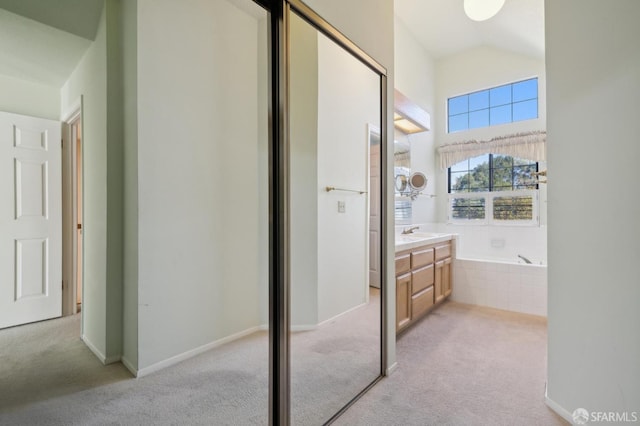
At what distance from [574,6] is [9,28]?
2.44 m

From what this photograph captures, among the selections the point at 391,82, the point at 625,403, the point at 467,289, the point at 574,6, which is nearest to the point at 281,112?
the point at 391,82

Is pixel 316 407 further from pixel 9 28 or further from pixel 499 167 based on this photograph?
pixel 499 167

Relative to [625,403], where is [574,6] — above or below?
above

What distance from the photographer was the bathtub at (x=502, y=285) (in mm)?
3125

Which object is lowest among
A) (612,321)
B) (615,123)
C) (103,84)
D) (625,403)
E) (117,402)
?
(625,403)

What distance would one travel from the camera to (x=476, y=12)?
2.37 m

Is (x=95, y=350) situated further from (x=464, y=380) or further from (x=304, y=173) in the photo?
(x=464, y=380)

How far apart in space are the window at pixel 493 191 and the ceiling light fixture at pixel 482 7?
249 cm

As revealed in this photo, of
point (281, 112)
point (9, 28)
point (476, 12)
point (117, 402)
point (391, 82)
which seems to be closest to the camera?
point (9, 28)

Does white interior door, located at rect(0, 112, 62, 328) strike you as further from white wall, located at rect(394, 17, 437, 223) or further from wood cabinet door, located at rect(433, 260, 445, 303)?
white wall, located at rect(394, 17, 437, 223)

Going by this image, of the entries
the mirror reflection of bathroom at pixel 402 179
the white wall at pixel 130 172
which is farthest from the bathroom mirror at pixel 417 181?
the white wall at pixel 130 172

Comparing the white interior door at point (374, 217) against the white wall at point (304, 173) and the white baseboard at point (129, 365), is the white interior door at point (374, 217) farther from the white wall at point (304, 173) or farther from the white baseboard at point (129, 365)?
the white baseboard at point (129, 365)

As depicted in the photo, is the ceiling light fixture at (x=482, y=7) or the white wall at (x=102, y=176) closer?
the white wall at (x=102, y=176)

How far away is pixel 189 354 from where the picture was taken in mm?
1397
